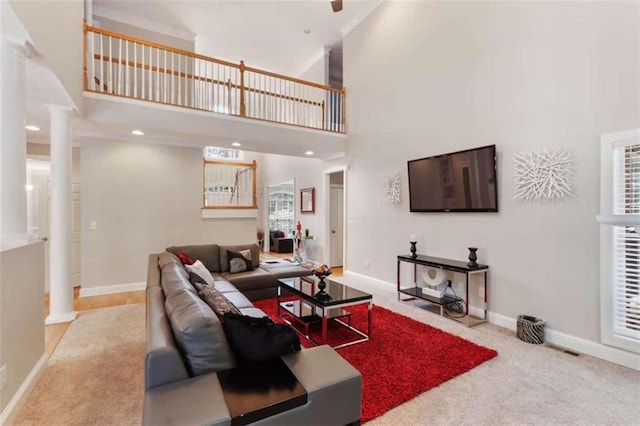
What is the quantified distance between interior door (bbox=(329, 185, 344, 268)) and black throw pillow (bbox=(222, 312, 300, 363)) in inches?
217

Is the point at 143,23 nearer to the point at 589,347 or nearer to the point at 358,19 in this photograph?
the point at 358,19

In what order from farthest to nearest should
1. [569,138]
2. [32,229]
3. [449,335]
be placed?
1. [32,229]
2. [449,335]
3. [569,138]

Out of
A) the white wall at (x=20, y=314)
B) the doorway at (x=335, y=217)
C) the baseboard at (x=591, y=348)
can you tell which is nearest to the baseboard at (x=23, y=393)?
the white wall at (x=20, y=314)

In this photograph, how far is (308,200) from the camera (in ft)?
25.9

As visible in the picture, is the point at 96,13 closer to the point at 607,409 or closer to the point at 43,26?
the point at 43,26

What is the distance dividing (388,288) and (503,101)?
3.16 metres

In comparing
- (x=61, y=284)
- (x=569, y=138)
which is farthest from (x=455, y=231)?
(x=61, y=284)

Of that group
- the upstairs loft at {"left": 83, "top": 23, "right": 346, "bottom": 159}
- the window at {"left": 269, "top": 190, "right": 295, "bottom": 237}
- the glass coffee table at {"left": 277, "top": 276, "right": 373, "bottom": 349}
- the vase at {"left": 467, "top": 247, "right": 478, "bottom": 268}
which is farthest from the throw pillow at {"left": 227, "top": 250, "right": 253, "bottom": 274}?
the window at {"left": 269, "top": 190, "right": 295, "bottom": 237}

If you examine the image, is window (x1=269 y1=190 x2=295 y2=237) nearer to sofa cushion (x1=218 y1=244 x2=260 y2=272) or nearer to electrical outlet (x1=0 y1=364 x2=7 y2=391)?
sofa cushion (x1=218 y1=244 x2=260 y2=272)

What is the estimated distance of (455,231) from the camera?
4.12 meters

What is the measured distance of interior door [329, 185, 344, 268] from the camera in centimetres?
729

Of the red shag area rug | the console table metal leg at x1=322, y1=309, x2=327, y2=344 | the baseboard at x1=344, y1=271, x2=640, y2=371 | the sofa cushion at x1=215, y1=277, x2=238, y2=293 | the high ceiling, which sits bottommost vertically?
the red shag area rug

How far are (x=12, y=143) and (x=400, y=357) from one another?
11.4ft

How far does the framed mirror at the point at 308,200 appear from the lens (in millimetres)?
7656
